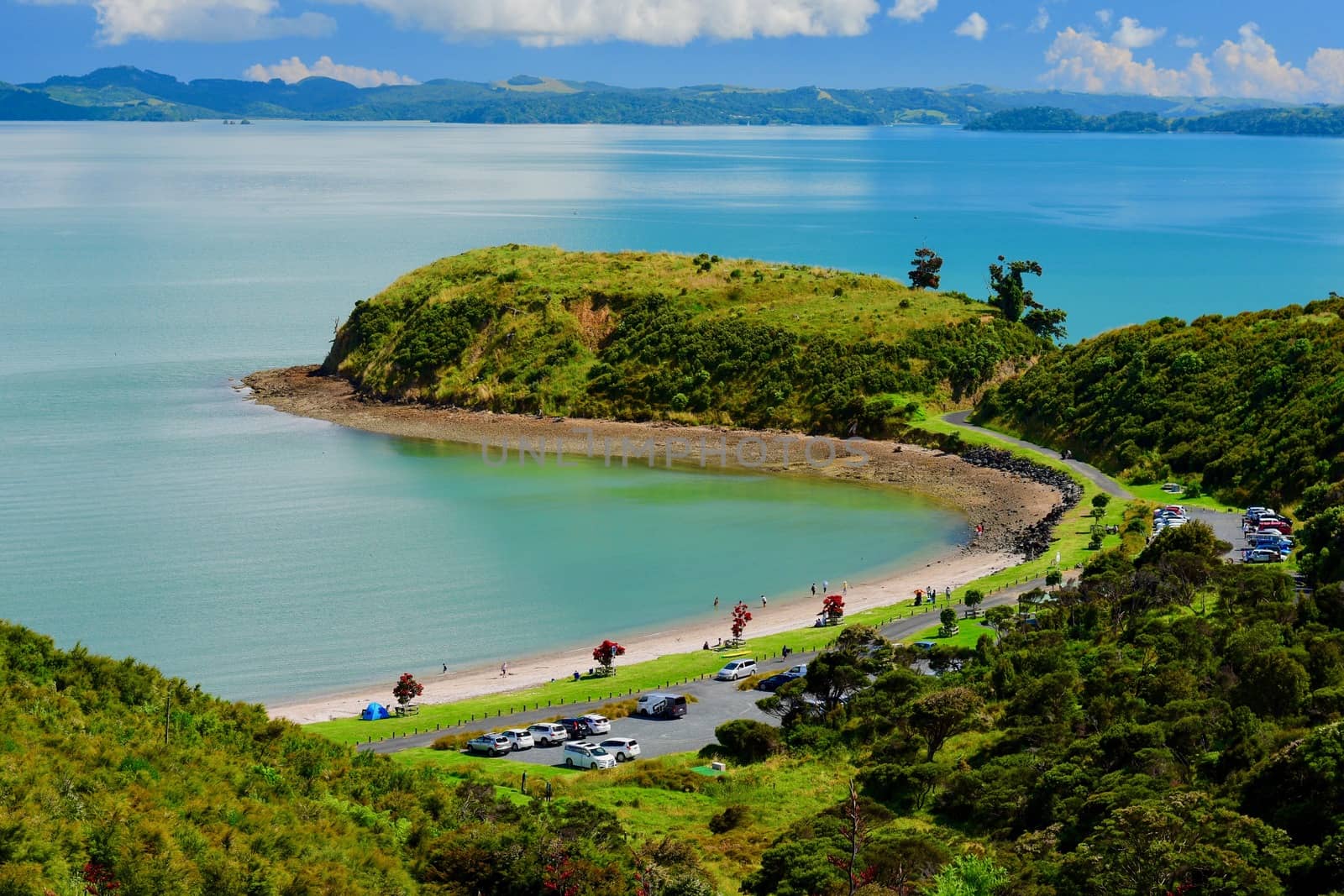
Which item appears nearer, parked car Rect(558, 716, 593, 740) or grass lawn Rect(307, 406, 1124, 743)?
parked car Rect(558, 716, 593, 740)

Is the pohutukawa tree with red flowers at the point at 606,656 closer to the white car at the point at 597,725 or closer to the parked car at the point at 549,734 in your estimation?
the white car at the point at 597,725

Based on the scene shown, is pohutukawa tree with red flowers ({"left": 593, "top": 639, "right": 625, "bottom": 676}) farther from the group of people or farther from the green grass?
the green grass

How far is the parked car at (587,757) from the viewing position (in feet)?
124

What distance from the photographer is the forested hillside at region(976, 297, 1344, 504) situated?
2643 inches

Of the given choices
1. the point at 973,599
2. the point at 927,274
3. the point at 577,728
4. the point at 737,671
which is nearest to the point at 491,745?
the point at 577,728

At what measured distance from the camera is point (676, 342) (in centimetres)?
9981

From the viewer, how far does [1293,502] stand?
6325 cm

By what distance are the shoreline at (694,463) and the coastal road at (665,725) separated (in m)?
5.36

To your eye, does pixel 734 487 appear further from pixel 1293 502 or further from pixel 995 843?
pixel 995 843

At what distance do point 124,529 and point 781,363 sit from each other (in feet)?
150

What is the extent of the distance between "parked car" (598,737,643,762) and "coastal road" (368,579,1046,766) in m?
0.44

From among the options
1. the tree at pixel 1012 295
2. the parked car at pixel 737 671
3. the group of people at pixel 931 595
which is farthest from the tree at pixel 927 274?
the parked car at pixel 737 671

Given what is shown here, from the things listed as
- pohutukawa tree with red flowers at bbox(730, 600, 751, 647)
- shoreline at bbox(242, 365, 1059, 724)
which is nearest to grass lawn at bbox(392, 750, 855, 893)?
shoreline at bbox(242, 365, 1059, 724)

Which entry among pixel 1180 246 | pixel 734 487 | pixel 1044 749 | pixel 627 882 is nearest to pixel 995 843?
pixel 1044 749
